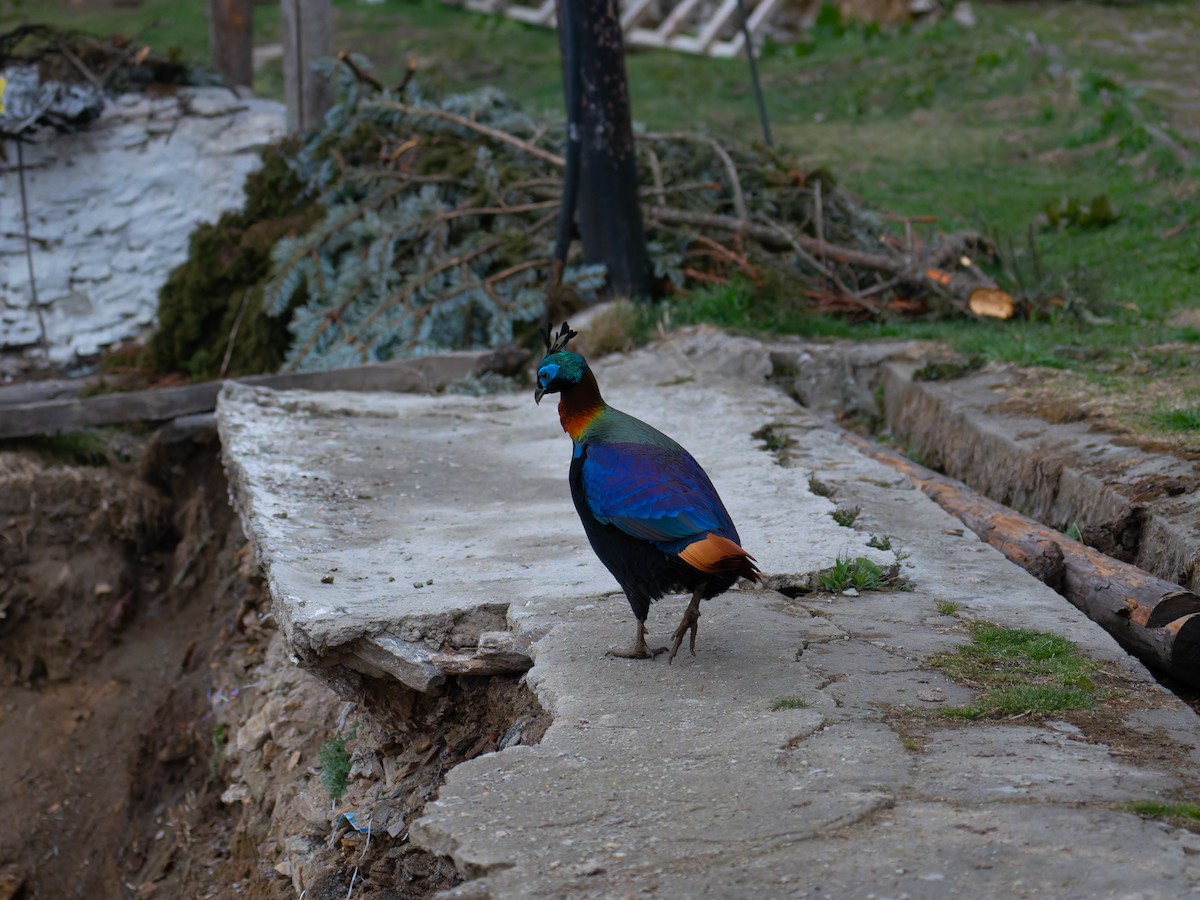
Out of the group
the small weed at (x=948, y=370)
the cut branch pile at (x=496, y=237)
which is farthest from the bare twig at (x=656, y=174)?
the small weed at (x=948, y=370)

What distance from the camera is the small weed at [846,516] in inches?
173

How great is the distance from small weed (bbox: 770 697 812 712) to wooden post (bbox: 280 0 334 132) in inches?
275

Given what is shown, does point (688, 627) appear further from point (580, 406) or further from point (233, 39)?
point (233, 39)

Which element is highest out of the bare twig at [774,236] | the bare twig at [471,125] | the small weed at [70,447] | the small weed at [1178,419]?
→ the bare twig at [471,125]

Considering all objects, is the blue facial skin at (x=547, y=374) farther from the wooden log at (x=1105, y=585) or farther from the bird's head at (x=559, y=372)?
the wooden log at (x=1105, y=585)

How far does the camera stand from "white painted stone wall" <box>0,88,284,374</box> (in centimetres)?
897

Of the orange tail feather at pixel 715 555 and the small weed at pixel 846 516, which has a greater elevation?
the orange tail feather at pixel 715 555

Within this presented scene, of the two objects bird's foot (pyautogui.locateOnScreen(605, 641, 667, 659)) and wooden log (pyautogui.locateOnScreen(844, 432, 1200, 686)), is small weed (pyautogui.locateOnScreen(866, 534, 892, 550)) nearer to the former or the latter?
wooden log (pyautogui.locateOnScreen(844, 432, 1200, 686))

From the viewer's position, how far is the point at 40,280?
357 inches

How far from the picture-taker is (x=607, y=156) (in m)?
7.48

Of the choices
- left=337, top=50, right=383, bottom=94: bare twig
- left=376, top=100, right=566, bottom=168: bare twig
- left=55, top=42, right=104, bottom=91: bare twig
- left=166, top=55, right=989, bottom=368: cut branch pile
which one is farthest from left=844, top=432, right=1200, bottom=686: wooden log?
left=55, top=42, right=104, bottom=91: bare twig

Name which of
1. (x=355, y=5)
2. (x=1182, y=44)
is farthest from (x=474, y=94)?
(x=355, y=5)

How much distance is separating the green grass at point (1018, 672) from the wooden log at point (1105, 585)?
15.8 inches

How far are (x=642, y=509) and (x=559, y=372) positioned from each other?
0.46m
